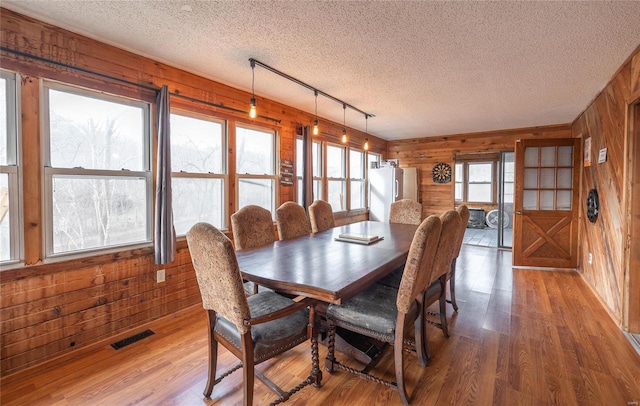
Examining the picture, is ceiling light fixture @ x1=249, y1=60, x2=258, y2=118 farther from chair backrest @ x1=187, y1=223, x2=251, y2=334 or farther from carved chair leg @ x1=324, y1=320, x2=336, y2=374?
carved chair leg @ x1=324, y1=320, x2=336, y2=374

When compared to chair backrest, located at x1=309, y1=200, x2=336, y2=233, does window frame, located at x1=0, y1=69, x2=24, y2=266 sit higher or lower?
higher

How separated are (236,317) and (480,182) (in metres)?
9.40

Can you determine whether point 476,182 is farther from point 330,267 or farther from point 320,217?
point 330,267

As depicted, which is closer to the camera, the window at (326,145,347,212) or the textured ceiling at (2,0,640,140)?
the textured ceiling at (2,0,640,140)

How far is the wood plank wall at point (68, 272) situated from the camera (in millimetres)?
2051

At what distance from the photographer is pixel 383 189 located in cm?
630

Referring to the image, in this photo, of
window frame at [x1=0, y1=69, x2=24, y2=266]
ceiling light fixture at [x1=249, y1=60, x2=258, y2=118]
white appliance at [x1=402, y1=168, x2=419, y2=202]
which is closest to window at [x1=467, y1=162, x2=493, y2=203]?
white appliance at [x1=402, y1=168, x2=419, y2=202]

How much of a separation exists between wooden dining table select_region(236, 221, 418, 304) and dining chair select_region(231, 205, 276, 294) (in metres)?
0.20

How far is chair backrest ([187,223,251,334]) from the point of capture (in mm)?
1471

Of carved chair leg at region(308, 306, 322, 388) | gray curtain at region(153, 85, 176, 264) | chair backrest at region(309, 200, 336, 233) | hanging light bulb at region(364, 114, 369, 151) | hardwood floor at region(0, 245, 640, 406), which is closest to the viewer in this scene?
carved chair leg at region(308, 306, 322, 388)

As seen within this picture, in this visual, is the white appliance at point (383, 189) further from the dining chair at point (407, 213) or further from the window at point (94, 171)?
the window at point (94, 171)

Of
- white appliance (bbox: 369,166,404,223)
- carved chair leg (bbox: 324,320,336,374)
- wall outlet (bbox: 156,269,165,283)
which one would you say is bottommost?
carved chair leg (bbox: 324,320,336,374)

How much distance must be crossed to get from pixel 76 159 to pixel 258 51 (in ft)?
5.50

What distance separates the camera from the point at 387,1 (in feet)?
6.08
